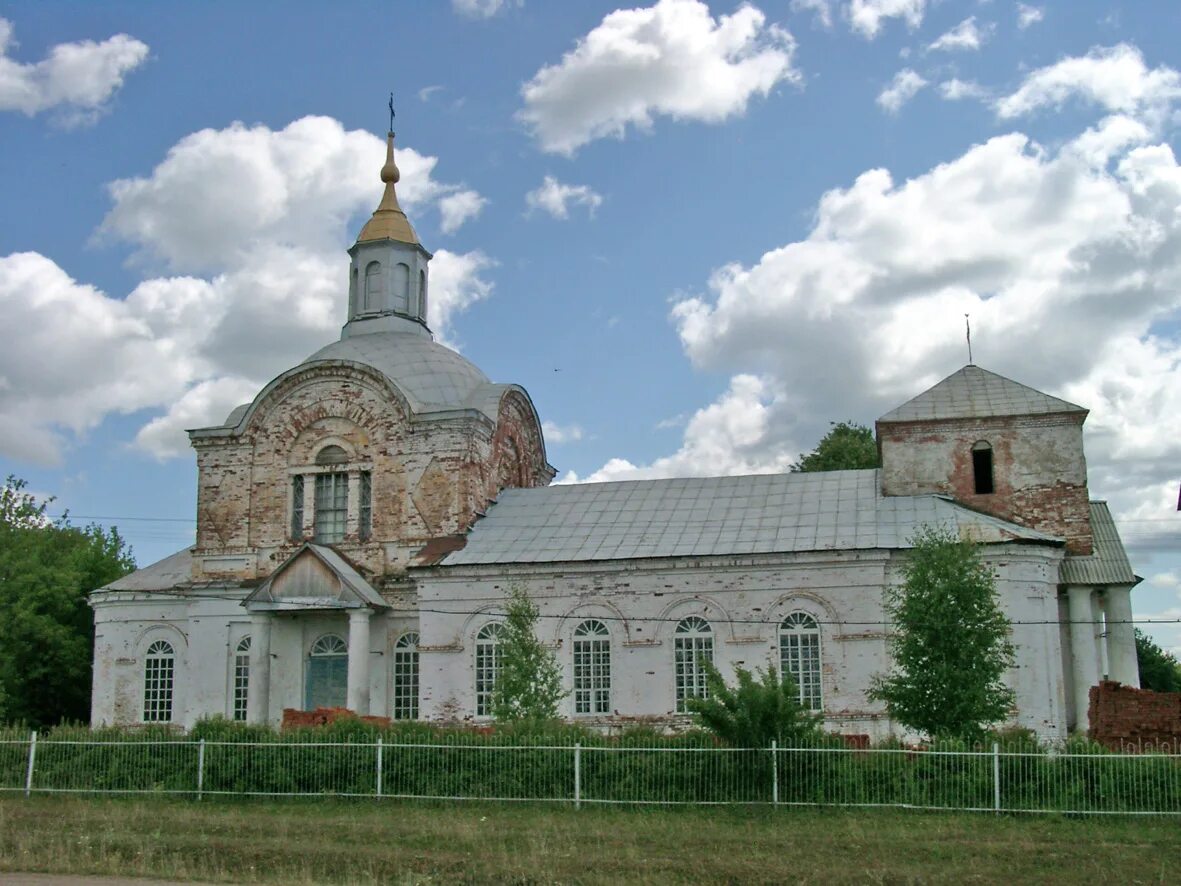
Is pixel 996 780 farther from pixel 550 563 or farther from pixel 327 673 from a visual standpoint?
pixel 327 673

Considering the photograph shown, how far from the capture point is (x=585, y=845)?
48.5ft

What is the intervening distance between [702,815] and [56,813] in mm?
9080

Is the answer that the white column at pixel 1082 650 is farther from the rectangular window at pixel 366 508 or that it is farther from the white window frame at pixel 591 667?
the rectangular window at pixel 366 508

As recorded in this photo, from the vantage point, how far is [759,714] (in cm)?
1780

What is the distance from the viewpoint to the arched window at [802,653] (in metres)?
25.5

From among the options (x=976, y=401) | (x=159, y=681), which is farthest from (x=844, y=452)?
(x=159, y=681)

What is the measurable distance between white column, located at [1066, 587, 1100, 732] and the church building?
42mm

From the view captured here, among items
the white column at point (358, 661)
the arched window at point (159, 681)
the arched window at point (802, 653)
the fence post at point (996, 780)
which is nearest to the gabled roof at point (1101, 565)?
the arched window at point (802, 653)

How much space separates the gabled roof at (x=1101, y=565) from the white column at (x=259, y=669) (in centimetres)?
1729

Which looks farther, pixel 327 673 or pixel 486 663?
pixel 327 673

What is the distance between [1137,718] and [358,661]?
1561 cm

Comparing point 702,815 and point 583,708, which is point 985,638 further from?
point 583,708

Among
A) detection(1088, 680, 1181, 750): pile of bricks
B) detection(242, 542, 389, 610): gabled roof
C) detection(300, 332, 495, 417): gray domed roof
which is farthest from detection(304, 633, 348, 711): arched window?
detection(1088, 680, 1181, 750): pile of bricks

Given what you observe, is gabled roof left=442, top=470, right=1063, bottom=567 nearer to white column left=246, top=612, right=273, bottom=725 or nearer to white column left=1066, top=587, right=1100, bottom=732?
white column left=1066, top=587, right=1100, bottom=732
